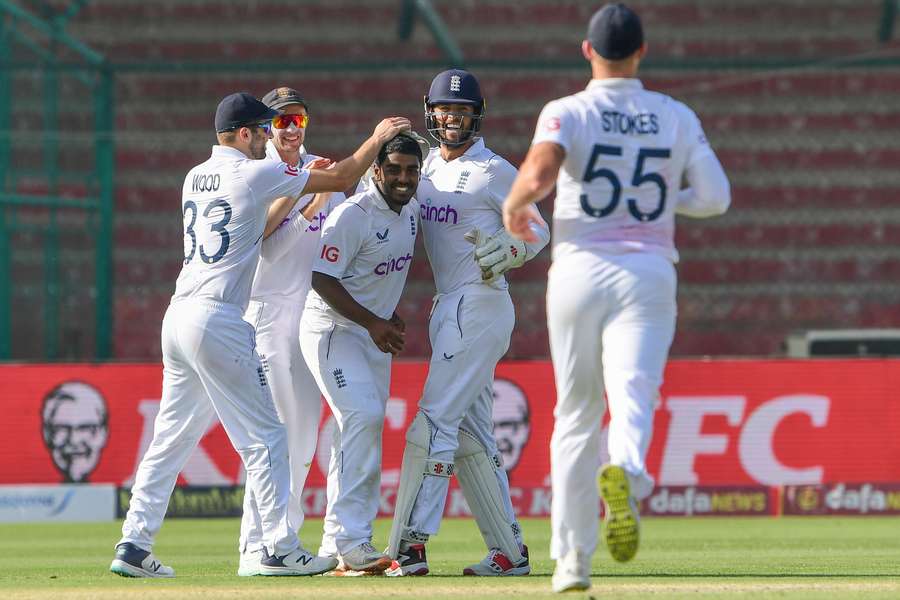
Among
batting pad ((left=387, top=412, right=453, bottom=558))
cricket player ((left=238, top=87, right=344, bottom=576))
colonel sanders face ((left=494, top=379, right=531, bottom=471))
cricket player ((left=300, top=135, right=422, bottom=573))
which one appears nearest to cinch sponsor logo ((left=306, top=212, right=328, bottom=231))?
cricket player ((left=238, top=87, right=344, bottom=576))

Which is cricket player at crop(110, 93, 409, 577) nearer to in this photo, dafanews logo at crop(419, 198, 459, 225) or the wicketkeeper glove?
dafanews logo at crop(419, 198, 459, 225)

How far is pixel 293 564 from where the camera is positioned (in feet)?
21.2

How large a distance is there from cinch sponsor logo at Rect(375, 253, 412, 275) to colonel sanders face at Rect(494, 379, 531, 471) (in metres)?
4.78

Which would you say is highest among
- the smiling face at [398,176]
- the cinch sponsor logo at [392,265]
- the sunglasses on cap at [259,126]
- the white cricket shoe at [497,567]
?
the sunglasses on cap at [259,126]

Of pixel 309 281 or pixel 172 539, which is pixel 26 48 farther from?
pixel 309 281

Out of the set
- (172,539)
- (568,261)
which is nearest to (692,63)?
(172,539)

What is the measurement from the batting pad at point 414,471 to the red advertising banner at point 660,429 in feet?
15.7

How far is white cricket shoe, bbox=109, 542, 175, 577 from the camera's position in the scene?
6.56m

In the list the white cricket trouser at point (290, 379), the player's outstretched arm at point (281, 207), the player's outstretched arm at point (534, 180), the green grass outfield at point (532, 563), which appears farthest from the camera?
the white cricket trouser at point (290, 379)

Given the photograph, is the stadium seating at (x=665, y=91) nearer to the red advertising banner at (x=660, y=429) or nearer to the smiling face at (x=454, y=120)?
the red advertising banner at (x=660, y=429)

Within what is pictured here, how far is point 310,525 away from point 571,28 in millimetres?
6967

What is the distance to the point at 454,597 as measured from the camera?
5.39m

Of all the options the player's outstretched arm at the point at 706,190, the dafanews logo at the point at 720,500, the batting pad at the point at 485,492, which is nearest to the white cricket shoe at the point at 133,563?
the batting pad at the point at 485,492

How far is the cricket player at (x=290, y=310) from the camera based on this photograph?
704 cm
